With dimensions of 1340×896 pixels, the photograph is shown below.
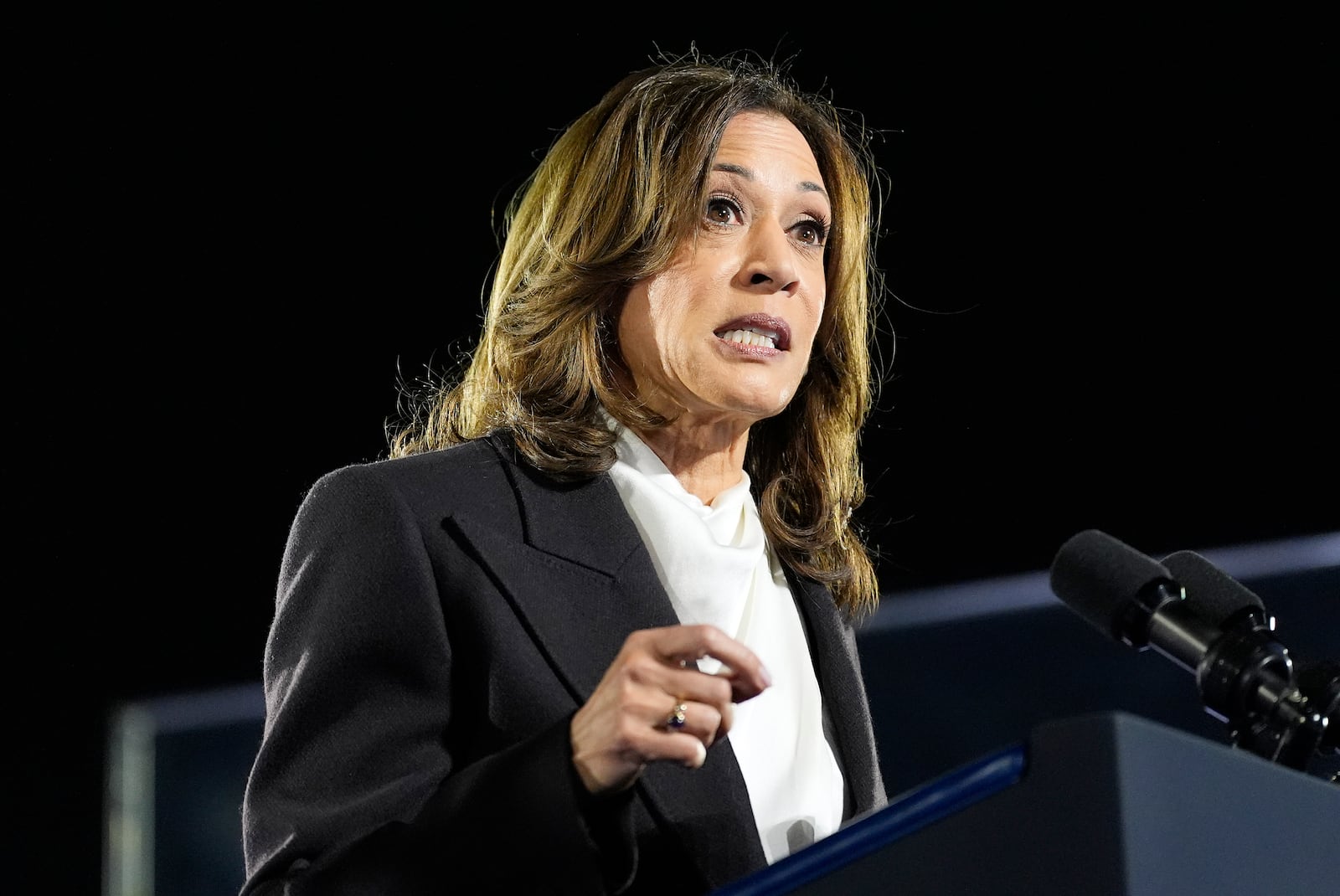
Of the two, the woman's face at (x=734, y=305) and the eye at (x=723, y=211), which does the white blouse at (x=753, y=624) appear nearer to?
the woman's face at (x=734, y=305)

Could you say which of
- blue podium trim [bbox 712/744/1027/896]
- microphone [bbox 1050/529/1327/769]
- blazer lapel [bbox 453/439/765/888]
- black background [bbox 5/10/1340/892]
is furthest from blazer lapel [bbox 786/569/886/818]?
black background [bbox 5/10/1340/892]

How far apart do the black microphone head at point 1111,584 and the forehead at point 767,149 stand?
0.82 m

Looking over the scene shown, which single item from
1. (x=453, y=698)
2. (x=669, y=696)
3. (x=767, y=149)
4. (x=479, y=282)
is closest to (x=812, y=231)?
(x=767, y=149)

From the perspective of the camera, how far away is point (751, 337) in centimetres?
174

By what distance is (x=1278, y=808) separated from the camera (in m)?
0.82

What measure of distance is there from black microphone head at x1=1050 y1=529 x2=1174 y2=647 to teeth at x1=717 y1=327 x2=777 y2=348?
25.8 inches

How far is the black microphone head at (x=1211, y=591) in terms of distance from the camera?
1062mm

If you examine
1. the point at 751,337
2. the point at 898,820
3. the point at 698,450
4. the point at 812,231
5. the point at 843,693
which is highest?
the point at 812,231

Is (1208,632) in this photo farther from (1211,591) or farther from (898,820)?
(898,820)

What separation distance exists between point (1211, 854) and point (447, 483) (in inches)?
36.3

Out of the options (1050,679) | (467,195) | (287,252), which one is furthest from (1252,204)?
(287,252)

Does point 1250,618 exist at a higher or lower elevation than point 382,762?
higher

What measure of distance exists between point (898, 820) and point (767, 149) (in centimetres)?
120

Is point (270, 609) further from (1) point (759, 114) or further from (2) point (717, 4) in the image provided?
(1) point (759, 114)
